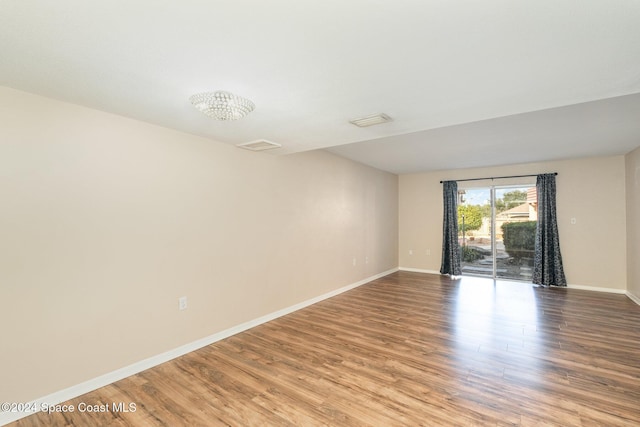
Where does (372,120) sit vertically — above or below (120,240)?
above

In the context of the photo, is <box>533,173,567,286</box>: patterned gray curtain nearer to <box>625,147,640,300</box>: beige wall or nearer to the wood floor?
<box>625,147,640,300</box>: beige wall

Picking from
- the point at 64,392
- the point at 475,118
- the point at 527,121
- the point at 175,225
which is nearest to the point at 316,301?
the point at 175,225

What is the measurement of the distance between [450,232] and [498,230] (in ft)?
3.09

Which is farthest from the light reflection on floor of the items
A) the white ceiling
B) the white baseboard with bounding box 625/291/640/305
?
the white ceiling

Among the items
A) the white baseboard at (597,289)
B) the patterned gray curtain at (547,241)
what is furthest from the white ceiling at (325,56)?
the white baseboard at (597,289)

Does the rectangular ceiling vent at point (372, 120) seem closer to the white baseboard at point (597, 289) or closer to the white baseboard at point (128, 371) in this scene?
the white baseboard at point (128, 371)

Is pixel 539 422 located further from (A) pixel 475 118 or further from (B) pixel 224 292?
(B) pixel 224 292

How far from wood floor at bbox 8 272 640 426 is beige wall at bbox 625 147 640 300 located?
943 millimetres

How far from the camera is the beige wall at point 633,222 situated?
458 centimetres

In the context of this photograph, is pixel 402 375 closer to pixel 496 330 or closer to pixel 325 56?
pixel 496 330

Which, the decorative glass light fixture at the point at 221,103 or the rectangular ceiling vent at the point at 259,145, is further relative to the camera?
the rectangular ceiling vent at the point at 259,145

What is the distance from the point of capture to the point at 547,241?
5.74 m

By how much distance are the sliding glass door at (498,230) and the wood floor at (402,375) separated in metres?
2.07

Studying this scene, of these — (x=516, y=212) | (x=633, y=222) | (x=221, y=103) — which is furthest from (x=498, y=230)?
(x=221, y=103)
